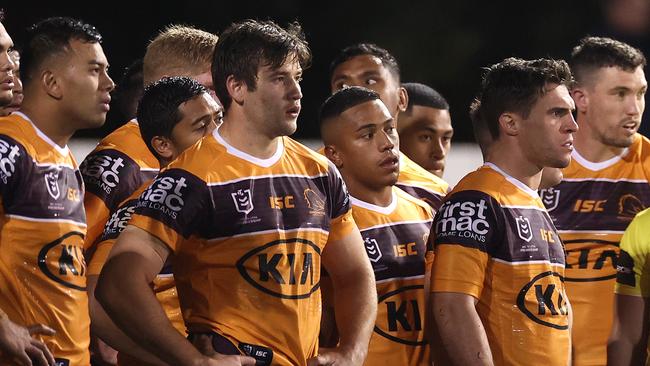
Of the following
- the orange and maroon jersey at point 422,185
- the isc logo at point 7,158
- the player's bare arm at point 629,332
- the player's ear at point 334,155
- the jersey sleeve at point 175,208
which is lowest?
the player's bare arm at point 629,332

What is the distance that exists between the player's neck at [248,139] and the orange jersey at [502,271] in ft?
2.47

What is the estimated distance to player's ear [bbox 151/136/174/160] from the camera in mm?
4473

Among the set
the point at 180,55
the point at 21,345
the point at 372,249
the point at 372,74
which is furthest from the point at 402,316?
the point at 372,74

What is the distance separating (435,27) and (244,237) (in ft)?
24.8

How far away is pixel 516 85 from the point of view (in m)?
4.37

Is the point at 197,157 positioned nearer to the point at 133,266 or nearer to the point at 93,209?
the point at 133,266

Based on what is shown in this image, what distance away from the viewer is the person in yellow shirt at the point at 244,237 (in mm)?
3402

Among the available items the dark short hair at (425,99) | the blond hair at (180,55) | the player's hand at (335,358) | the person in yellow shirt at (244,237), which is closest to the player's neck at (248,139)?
the person in yellow shirt at (244,237)

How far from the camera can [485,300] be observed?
4.07 m

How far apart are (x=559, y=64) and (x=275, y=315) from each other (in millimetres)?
1606

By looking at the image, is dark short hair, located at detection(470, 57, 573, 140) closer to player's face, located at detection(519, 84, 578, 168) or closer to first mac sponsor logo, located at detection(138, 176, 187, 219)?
player's face, located at detection(519, 84, 578, 168)

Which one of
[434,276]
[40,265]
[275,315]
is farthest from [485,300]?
[40,265]

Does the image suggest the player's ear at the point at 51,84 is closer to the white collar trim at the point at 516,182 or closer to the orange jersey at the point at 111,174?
the orange jersey at the point at 111,174

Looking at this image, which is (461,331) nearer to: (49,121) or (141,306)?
(141,306)
